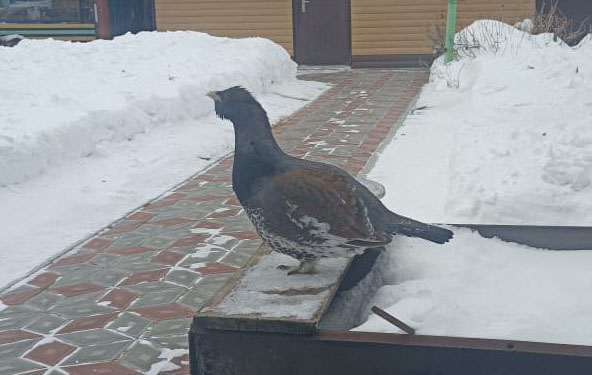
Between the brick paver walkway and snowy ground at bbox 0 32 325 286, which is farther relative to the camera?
snowy ground at bbox 0 32 325 286

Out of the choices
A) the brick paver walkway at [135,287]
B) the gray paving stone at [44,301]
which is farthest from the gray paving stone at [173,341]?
the gray paving stone at [44,301]

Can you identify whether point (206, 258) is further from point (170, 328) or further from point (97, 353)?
point (97, 353)

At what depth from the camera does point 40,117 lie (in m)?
7.91

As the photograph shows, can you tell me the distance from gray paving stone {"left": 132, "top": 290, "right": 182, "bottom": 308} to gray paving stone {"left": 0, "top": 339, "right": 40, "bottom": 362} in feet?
2.26

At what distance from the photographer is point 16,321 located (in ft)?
14.6

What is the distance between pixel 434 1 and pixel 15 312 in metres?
13.9

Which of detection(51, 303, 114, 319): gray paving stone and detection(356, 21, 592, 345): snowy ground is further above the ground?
detection(356, 21, 592, 345): snowy ground

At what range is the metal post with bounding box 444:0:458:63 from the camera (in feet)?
40.8

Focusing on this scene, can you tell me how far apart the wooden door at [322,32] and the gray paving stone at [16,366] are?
46.2 feet

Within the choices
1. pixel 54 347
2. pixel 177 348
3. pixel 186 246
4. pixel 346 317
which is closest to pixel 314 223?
pixel 346 317

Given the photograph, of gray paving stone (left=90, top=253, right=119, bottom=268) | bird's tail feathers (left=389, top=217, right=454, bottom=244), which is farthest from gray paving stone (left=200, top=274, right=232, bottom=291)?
bird's tail feathers (left=389, top=217, right=454, bottom=244)

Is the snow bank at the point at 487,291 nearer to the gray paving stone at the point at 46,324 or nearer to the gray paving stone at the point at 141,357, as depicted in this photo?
the gray paving stone at the point at 141,357

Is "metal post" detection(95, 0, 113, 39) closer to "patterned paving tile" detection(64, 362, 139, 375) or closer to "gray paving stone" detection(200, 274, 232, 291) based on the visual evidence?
"gray paving stone" detection(200, 274, 232, 291)

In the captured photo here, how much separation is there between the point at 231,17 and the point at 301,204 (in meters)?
15.2
